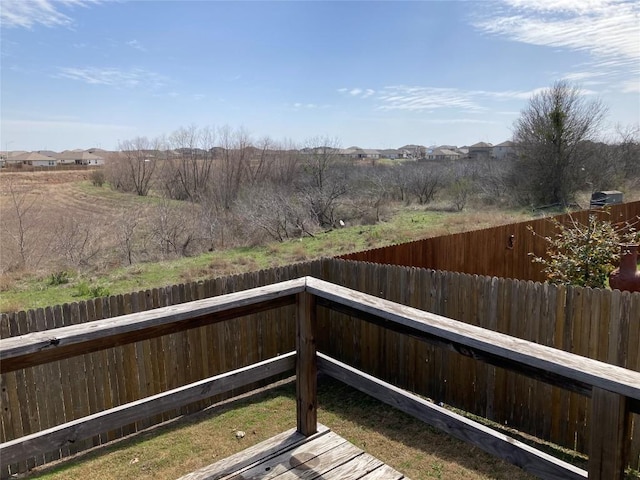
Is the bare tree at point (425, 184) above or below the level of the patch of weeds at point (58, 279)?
above

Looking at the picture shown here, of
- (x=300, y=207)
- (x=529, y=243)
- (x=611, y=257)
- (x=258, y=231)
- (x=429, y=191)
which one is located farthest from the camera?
(x=429, y=191)

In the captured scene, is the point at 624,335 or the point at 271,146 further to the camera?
the point at 271,146

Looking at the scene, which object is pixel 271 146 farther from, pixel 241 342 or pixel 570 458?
pixel 570 458

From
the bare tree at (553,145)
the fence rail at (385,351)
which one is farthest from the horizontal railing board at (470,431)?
the bare tree at (553,145)

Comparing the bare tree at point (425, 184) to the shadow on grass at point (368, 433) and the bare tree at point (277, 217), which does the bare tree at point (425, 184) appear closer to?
the bare tree at point (277, 217)

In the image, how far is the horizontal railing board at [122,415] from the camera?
1.75m

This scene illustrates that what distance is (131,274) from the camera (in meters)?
10.0

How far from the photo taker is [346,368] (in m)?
2.33

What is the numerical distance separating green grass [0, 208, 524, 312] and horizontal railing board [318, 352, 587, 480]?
6.88 metres

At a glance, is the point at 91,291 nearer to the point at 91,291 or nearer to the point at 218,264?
the point at 91,291

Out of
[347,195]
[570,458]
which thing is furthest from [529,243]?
[347,195]

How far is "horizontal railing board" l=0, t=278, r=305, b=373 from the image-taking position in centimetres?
151

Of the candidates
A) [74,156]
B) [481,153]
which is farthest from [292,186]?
[74,156]

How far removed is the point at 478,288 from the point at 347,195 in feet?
50.9
